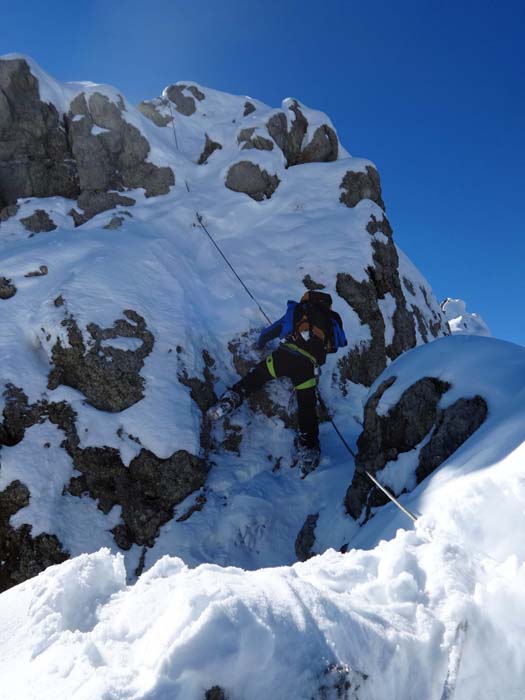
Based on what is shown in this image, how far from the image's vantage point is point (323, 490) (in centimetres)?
918

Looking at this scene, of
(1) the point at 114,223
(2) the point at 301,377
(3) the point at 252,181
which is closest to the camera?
(2) the point at 301,377

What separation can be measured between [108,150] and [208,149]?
5470mm

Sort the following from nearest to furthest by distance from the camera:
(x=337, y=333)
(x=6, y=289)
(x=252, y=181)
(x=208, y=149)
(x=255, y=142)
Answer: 1. (x=337, y=333)
2. (x=6, y=289)
3. (x=252, y=181)
4. (x=255, y=142)
5. (x=208, y=149)

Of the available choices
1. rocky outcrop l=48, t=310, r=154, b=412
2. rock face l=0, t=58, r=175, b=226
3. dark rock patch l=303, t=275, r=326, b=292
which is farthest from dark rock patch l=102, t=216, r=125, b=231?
dark rock patch l=303, t=275, r=326, b=292

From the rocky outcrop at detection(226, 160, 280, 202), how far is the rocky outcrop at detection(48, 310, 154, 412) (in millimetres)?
11153

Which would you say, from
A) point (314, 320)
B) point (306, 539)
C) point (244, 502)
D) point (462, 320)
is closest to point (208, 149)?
point (314, 320)

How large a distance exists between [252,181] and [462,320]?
42290 millimetres

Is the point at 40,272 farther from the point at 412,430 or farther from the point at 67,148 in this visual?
the point at 67,148

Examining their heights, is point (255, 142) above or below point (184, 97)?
below

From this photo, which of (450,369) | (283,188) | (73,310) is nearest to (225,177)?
(283,188)

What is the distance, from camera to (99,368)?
31.1ft

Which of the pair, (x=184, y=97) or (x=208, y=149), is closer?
(x=208, y=149)

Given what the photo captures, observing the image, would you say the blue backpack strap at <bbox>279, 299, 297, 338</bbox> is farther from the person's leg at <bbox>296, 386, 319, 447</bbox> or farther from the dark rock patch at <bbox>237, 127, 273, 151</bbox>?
the dark rock patch at <bbox>237, 127, 273, 151</bbox>

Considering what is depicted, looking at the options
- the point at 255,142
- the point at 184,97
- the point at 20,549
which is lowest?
the point at 20,549
